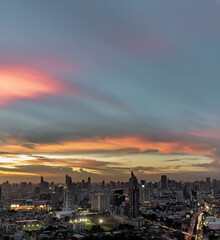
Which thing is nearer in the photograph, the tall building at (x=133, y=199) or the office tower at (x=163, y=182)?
the tall building at (x=133, y=199)

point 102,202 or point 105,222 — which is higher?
point 102,202

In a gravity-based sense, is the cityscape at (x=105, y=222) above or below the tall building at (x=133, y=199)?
below

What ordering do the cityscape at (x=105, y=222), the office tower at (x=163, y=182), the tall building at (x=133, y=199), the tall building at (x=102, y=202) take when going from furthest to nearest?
1. the office tower at (x=163, y=182)
2. the tall building at (x=102, y=202)
3. the tall building at (x=133, y=199)
4. the cityscape at (x=105, y=222)

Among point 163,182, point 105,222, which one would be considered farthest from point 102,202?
point 163,182

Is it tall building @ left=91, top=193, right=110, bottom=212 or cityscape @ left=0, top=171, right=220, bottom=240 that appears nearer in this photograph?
cityscape @ left=0, top=171, right=220, bottom=240

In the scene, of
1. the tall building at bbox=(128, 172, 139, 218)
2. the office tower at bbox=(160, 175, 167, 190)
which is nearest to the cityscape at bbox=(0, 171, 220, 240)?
the tall building at bbox=(128, 172, 139, 218)

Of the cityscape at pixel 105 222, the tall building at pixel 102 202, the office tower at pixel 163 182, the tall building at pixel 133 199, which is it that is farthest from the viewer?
the office tower at pixel 163 182

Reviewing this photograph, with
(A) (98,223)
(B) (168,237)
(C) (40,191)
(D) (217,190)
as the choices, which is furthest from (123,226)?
(D) (217,190)

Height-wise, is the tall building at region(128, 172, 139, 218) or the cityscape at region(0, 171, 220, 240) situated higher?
the tall building at region(128, 172, 139, 218)

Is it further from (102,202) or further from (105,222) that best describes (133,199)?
(102,202)

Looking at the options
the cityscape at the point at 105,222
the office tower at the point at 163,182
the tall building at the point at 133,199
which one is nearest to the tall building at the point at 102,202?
the cityscape at the point at 105,222

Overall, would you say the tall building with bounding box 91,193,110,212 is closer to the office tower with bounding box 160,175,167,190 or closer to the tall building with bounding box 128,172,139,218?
the tall building with bounding box 128,172,139,218

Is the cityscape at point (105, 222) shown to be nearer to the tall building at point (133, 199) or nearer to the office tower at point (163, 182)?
the tall building at point (133, 199)
